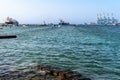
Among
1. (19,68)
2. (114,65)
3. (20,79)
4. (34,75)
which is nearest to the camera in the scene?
(20,79)

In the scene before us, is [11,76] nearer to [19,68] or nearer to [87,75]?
Answer: [19,68]

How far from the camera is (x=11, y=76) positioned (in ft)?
73.6

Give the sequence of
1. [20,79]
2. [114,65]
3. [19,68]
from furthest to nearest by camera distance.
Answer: [114,65] → [19,68] → [20,79]

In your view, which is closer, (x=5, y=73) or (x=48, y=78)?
(x=48, y=78)

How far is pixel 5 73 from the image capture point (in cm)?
2364

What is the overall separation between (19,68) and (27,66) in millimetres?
1457

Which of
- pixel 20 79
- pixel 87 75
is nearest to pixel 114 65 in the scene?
pixel 87 75

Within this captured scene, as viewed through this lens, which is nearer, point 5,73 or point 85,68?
point 5,73

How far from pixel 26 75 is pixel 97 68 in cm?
895

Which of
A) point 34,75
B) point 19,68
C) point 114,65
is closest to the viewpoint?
point 34,75

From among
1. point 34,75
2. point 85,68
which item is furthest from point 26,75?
point 85,68

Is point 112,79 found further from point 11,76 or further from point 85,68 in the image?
point 11,76

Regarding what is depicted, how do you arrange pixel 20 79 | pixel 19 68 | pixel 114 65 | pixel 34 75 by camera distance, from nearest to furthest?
pixel 20 79 → pixel 34 75 → pixel 19 68 → pixel 114 65

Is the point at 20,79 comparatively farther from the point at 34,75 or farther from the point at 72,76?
the point at 72,76
